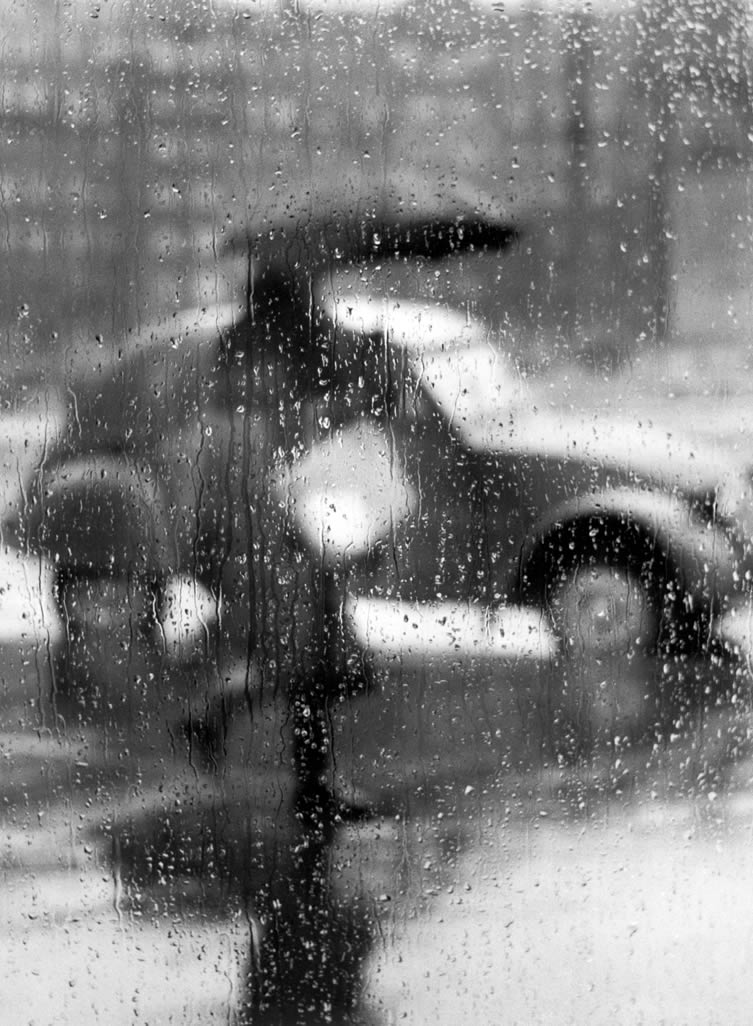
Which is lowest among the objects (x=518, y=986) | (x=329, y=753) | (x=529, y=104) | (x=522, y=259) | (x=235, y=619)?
(x=518, y=986)

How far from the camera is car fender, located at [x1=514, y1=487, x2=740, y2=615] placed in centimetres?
98

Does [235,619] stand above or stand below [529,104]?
below

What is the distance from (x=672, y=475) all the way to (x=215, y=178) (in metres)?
0.66

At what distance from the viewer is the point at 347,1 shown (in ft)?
3.22

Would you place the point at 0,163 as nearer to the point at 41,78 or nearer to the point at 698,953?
the point at 41,78

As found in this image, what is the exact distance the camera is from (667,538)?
0.98 m

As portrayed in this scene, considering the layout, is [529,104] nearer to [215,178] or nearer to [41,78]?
[215,178]

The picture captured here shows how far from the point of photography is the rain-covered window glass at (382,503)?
977 millimetres

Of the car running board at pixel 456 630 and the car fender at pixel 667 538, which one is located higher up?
the car fender at pixel 667 538

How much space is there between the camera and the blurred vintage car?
98 centimetres

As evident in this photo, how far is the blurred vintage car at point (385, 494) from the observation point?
0.98m

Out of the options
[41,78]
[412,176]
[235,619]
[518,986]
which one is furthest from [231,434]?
[518,986]

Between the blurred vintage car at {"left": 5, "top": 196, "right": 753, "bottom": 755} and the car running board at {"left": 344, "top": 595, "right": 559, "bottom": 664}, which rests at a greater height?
the blurred vintage car at {"left": 5, "top": 196, "right": 753, "bottom": 755}

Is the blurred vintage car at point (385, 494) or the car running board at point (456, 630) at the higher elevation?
the blurred vintage car at point (385, 494)
